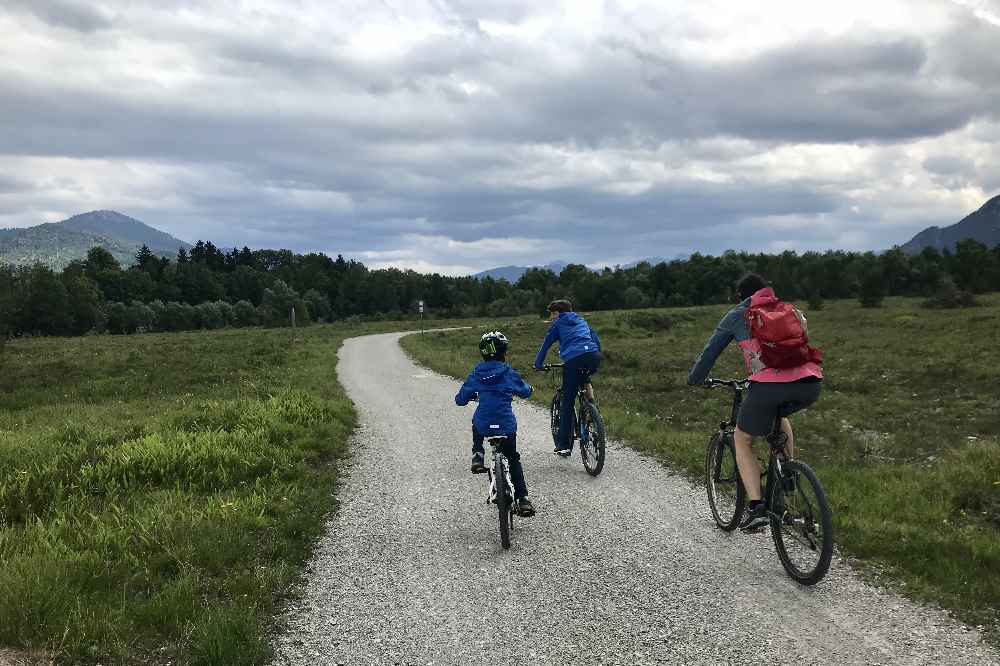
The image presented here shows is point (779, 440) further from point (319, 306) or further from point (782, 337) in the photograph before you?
point (319, 306)

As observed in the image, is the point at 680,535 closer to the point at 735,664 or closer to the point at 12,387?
the point at 735,664

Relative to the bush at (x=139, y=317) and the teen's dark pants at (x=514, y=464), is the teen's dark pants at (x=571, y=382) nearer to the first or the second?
the teen's dark pants at (x=514, y=464)

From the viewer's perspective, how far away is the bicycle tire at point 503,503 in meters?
6.23

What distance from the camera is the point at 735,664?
4.07 m

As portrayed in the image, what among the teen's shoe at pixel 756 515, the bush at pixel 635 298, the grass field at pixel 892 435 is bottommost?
the grass field at pixel 892 435

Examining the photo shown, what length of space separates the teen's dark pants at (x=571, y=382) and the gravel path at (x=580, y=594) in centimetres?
104

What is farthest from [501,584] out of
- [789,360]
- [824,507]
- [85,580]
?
[85,580]

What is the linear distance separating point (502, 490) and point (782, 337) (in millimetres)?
3093

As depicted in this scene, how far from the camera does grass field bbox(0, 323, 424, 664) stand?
452 centimetres

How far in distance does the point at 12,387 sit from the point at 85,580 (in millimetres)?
23323

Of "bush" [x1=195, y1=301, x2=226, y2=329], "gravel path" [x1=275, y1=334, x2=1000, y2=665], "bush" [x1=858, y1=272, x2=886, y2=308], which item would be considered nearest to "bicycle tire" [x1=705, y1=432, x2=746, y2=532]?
"gravel path" [x1=275, y1=334, x2=1000, y2=665]

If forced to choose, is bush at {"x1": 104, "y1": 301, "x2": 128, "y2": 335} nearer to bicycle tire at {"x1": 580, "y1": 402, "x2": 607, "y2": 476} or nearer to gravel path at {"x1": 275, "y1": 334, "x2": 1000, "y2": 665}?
bicycle tire at {"x1": 580, "y1": 402, "x2": 607, "y2": 476}

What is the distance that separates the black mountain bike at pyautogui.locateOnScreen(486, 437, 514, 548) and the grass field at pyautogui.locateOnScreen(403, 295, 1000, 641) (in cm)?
328

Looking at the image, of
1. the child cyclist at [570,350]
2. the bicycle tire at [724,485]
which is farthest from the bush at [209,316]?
the bicycle tire at [724,485]
